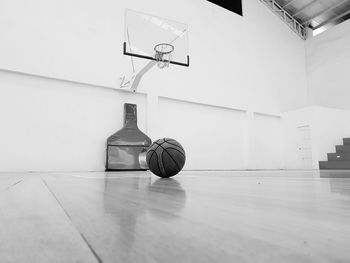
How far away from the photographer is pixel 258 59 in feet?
21.0

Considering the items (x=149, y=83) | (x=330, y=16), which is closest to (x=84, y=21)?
(x=149, y=83)

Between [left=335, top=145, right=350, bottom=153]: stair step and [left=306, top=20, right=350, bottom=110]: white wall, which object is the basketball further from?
[left=306, top=20, right=350, bottom=110]: white wall

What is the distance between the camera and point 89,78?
4281mm

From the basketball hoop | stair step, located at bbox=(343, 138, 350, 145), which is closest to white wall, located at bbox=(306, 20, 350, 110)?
stair step, located at bbox=(343, 138, 350, 145)

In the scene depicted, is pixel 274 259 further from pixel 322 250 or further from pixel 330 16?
pixel 330 16

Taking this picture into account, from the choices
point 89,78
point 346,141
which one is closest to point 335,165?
point 346,141

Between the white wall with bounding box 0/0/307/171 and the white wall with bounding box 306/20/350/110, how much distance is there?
65.5 inches

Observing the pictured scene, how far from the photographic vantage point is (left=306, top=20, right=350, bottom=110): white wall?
6457 mm

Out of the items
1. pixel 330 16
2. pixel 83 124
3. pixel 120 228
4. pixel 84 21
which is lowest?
pixel 120 228

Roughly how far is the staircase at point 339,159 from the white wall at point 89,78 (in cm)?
138

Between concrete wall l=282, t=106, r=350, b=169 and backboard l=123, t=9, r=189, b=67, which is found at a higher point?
backboard l=123, t=9, r=189, b=67

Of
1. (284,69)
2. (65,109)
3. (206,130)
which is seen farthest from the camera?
(284,69)

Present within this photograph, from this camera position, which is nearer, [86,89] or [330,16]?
[86,89]

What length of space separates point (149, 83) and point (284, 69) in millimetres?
3850
